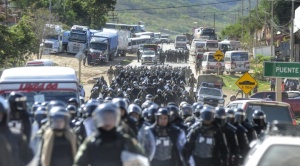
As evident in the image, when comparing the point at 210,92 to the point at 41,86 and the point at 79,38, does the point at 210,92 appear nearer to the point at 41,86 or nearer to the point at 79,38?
the point at 41,86

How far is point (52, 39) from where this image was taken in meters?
77.7

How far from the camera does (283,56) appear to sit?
232 feet

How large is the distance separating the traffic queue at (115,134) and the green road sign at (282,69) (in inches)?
355

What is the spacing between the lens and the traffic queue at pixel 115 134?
8.69m

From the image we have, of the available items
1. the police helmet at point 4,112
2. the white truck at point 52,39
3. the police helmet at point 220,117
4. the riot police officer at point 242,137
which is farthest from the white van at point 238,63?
the police helmet at point 4,112

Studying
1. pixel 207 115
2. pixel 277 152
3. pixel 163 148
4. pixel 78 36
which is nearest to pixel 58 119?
pixel 277 152

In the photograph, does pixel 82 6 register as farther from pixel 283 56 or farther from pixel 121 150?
pixel 121 150

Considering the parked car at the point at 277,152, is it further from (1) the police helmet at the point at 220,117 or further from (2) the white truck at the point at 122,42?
(2) the white truck at the point at 122,42

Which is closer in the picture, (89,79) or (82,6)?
(89,79)

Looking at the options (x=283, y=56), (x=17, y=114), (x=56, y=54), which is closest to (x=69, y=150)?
(x=17, y=114)

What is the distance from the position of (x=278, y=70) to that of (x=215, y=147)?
44.0 ft

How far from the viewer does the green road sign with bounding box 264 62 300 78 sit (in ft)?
85.8

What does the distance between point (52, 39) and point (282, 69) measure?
53165mm

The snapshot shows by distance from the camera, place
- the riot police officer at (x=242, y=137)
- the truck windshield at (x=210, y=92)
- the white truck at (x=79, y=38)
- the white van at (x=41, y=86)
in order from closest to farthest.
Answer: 1. the riot police officer at (x=242, y=137)
2. the white van at (x=41, y=86)
3. the truck windshield at (x=210, y=92)
4. the white truck at (x=79, y=38)
